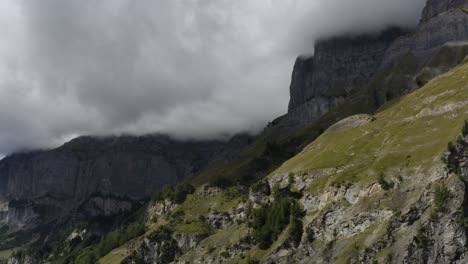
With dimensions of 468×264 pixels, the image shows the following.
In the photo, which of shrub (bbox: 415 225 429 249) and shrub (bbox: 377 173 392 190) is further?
shrub (bbox: 377 173 392 190)

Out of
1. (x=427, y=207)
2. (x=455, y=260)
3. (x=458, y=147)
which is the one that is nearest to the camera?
(x=455, y=260)

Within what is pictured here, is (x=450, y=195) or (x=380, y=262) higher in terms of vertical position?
(x=450, y=195)

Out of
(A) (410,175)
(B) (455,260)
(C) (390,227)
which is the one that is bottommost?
(B) (455,260)

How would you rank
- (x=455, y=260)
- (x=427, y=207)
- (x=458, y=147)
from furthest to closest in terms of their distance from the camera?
(x=458, y=147) → (x=427, y=207) → (x=455, y=260)

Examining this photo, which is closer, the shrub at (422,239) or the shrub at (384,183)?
the shrub at (422,239)

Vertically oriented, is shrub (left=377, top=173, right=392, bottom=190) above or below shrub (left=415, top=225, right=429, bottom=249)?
above

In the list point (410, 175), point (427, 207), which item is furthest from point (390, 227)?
point (410, 175)

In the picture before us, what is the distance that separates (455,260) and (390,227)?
2159 cm

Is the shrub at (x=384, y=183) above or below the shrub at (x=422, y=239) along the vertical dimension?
above

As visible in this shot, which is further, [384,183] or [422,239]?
[384,183]

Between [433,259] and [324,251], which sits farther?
A: [324,251]

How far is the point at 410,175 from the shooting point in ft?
609

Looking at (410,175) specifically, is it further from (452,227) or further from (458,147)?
(452,227)

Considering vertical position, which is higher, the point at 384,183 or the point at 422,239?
the point at 384,183
